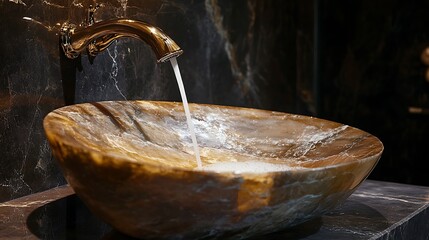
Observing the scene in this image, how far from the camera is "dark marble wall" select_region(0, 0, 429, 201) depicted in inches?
60.5

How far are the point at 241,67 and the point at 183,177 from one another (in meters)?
1.19

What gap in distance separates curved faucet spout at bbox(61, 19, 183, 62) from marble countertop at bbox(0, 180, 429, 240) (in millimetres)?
291

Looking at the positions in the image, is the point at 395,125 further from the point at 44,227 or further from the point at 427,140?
the point at 44,227

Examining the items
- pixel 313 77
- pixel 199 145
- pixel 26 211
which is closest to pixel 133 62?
pixel 199 145

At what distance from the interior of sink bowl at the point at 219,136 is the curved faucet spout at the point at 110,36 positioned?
0.14 m

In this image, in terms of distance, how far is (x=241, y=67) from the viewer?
2270 millimetres

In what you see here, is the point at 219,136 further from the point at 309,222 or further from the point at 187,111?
the point at 309,222

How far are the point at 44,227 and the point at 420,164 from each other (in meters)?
1.52

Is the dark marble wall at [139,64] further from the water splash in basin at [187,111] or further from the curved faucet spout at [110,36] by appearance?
the water splash in basin at [187,111]

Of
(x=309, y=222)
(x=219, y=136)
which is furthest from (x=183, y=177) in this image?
(x=219, y=136)

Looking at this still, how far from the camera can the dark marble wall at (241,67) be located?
1536mm

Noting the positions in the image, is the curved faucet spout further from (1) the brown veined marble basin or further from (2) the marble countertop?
(2) the marble countertop

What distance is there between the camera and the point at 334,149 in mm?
1547

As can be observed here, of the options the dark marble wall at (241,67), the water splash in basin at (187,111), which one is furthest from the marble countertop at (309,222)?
the water splash in basin at (187,111)
